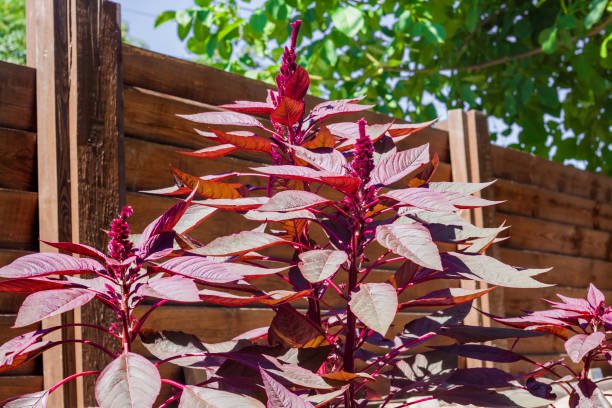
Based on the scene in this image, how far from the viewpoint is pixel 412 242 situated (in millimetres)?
1013

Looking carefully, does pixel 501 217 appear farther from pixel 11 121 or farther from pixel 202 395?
pixel 202 395

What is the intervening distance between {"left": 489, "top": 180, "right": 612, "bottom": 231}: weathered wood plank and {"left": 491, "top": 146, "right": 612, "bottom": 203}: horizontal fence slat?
0.04 metres

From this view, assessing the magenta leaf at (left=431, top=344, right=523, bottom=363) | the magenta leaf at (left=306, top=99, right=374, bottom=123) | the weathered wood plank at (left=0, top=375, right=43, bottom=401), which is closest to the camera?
the magenta leaf at (left=431, top=344, right=523, bottom=363)

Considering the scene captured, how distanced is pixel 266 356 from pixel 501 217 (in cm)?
257

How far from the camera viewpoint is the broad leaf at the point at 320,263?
1004 millimetres

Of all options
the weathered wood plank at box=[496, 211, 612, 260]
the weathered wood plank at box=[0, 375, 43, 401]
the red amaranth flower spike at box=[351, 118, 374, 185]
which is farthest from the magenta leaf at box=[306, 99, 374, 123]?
the weathered wood plank at box=[496, 211, 612, 260]

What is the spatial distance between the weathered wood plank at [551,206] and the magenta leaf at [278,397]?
264 cm

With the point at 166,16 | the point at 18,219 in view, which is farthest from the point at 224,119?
the point at 166,16

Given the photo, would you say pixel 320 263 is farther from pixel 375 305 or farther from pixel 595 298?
pixel 595 298

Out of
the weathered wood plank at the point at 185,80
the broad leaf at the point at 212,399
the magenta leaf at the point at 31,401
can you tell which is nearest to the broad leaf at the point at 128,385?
the broad leaf at the point at 212,399

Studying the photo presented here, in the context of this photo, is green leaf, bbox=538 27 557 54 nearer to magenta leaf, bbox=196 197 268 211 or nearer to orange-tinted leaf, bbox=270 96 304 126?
orange-tinted leaf, bbox=270 96 304 126

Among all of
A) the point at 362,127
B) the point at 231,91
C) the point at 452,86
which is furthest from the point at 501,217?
the point at 362,127

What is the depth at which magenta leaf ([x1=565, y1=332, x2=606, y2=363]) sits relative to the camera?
1.12 meters

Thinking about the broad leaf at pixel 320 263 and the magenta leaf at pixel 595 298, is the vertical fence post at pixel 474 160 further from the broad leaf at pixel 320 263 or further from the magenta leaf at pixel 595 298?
the broad leaf at pixel 320 263
